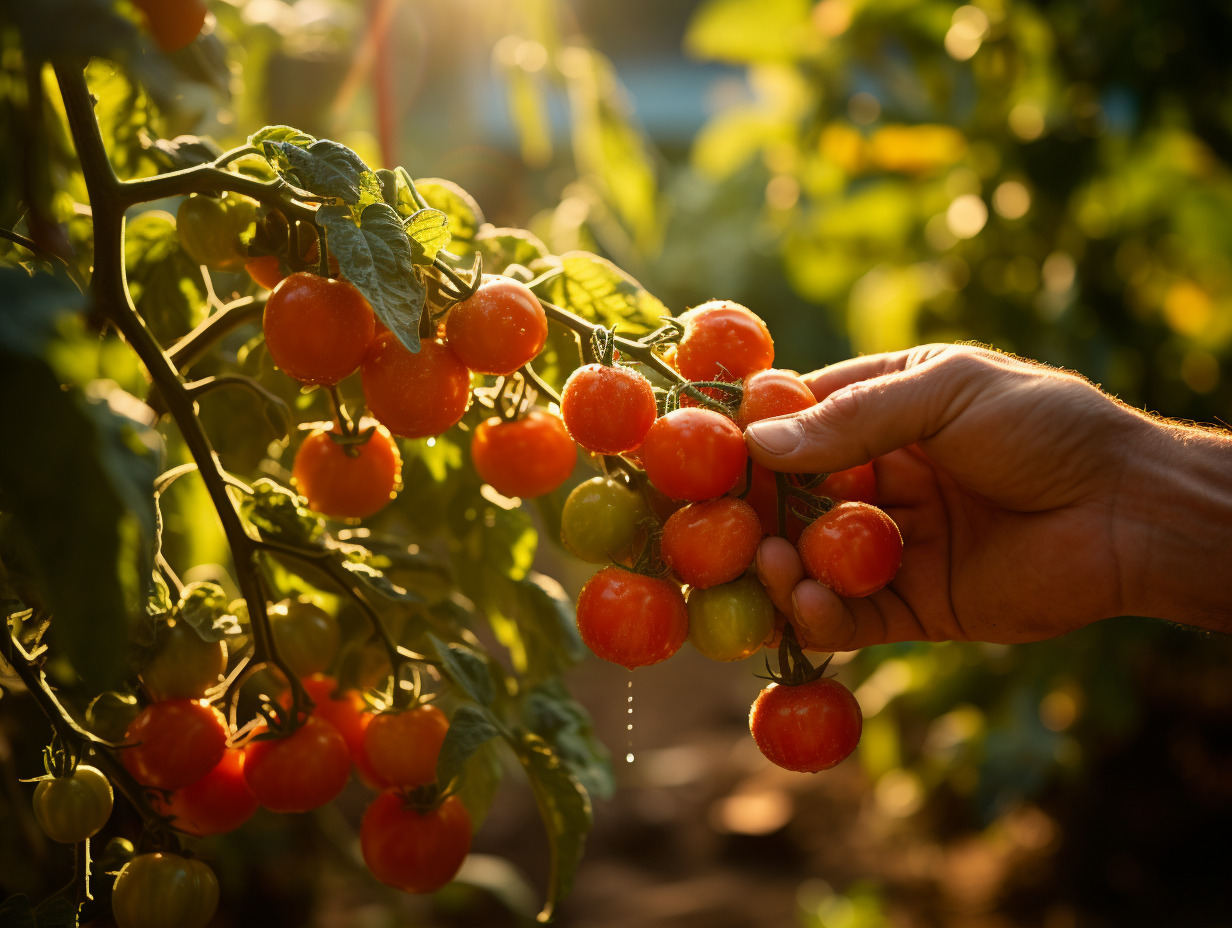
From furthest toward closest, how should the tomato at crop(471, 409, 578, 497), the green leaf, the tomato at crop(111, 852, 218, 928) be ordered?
1. the tomato at crop(471, 409, 578, 497)
2. the tomato at crop(111, 852, 218, 928)
3. the green leaf

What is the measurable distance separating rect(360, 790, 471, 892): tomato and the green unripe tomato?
11.2 inches

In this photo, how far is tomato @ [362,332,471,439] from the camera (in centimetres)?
67

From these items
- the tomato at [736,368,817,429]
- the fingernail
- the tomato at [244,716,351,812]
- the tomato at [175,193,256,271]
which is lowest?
the tomato at [244,716,351,812]

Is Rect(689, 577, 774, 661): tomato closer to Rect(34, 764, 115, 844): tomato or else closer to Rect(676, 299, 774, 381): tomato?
Rect(676, 299, 774, 381): tomato

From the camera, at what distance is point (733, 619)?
72cm

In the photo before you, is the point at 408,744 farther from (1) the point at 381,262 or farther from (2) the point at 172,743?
(1) the point at 381,262

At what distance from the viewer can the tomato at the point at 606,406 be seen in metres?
0.68

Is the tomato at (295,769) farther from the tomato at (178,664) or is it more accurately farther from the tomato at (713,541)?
the tomato at (713,541)

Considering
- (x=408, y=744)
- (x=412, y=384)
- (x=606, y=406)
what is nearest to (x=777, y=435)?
(x=606, y=406)

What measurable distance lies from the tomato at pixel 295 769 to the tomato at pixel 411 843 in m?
0.06

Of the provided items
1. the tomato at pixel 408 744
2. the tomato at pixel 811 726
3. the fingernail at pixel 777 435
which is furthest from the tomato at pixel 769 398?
the tomato at pixel 408 744

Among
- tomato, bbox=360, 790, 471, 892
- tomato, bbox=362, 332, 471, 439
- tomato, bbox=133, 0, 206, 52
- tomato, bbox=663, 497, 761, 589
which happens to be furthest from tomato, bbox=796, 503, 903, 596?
tomato, bbox=133, 0, 206, 52

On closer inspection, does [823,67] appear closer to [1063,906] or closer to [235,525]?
[235,525]

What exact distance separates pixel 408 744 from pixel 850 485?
458mm
